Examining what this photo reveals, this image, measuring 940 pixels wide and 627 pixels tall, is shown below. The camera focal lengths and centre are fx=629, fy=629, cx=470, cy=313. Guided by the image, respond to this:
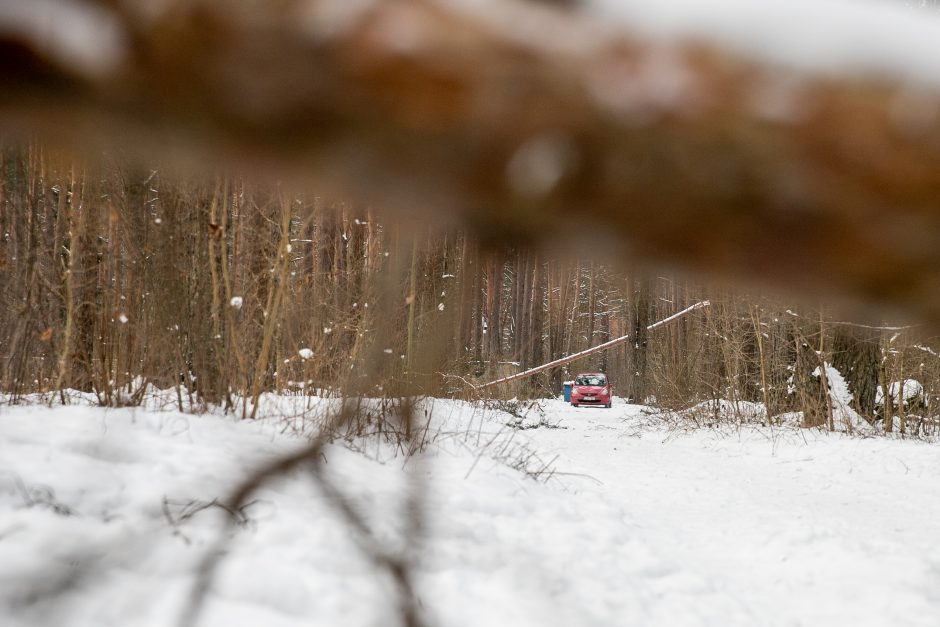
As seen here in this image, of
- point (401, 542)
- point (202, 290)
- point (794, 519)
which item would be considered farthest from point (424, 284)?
point (794, 519)

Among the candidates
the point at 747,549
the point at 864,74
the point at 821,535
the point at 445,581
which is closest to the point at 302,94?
the point at 864,74

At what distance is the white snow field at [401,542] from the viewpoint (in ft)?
8.18

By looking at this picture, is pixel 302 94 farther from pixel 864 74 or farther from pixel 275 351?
pixel 275 351

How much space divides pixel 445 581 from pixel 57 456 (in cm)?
205

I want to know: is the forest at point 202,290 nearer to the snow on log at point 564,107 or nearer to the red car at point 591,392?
the snow on log at point 564,107

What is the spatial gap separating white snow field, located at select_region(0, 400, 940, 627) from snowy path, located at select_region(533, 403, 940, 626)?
22 mm

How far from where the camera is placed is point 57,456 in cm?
318

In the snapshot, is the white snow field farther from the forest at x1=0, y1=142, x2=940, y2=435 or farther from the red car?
the red car

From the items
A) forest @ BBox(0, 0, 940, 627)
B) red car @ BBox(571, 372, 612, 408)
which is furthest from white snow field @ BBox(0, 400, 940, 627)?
red car @ BBox(571, 372, 612, 408)

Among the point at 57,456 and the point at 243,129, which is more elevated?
the point at 243,129

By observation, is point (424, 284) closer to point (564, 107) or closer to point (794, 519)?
point (794, 519)

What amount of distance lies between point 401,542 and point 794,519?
11.6 feet

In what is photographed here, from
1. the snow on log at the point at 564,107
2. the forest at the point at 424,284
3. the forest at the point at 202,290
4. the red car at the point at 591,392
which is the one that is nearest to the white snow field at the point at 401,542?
the forest at the point at 424,284

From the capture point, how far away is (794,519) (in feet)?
16.9
